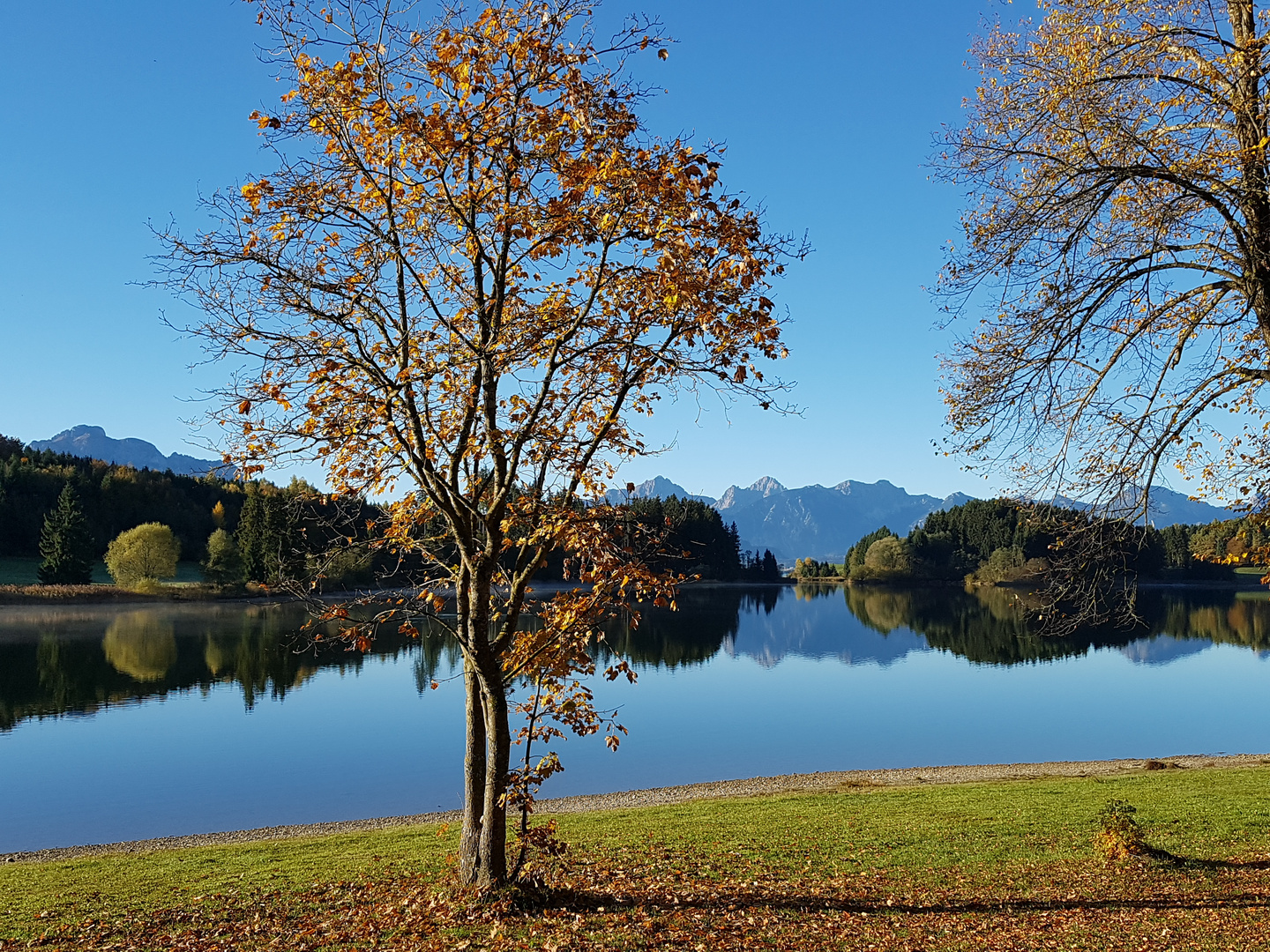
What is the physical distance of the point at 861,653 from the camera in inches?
2020

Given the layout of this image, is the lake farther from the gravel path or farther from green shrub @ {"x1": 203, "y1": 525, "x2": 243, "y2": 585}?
green shrub @ {"x1": 203, "y1": 525, "x2": 243, "y2": 585}

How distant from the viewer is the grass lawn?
292 inches

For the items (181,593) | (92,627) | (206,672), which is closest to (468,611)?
(206,672)

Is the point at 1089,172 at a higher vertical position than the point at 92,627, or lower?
higher

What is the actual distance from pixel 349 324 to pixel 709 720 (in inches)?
1000

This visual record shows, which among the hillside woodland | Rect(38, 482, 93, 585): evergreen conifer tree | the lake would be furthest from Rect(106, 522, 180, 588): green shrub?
the lake

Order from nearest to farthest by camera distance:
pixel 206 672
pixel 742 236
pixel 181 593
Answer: pixel 742 236, pixel 206 672, pixel 181 593

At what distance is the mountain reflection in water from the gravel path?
13.2 ft

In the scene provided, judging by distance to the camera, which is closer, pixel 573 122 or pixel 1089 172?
pixel 573 122

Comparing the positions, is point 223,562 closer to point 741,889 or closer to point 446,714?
→ point 446,714

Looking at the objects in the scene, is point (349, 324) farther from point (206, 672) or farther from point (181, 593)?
point (181, 593)

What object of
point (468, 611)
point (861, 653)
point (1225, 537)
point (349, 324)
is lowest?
point (861, 653)

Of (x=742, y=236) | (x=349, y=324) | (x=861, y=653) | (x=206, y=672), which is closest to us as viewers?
(x=742, y=236)

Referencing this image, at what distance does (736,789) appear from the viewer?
2031cm
